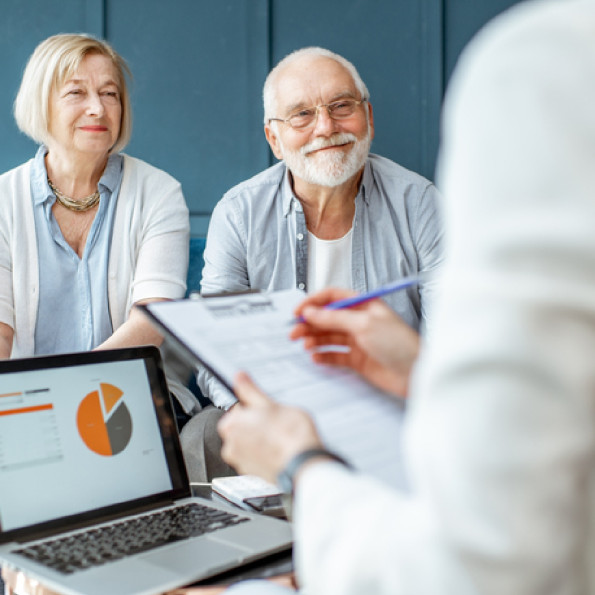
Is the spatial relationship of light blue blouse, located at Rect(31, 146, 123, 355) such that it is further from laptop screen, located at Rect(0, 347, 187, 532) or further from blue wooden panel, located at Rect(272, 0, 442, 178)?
blue wooden panel, located at Rect(272, 0, 442, 178)

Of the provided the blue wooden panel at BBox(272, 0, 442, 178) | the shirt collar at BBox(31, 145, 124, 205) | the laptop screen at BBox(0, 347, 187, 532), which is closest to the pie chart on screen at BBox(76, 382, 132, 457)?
the laptop screen at BBox(0, 347, 187, 532)

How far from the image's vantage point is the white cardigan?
208 centimetres

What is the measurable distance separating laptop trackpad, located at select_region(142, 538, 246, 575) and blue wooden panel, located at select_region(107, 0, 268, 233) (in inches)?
87.4

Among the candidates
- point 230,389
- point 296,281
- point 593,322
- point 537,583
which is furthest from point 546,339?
point 296,281

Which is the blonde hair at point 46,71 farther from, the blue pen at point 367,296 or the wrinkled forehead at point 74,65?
the blue pen at point 367,296

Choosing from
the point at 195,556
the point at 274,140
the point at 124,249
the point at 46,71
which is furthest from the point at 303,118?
the point at 195,556

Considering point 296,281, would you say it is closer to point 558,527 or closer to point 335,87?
point 335,87

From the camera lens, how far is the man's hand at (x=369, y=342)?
76 cm

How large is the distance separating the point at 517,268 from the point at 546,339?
4 centimetres

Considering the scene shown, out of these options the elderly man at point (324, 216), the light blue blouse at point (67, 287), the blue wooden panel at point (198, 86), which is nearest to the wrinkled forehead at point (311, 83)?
the elderly man at point (324, 216)

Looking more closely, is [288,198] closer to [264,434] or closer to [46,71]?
[46,71]

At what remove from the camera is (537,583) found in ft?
1.32

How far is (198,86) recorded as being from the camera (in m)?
2.98

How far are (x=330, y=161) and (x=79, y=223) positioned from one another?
79 centimetres
